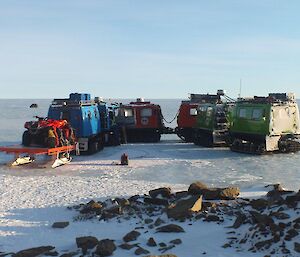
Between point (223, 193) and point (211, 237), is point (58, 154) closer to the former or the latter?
point (223, 193)

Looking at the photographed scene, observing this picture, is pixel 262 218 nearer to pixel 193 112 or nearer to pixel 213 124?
pixel 213 124

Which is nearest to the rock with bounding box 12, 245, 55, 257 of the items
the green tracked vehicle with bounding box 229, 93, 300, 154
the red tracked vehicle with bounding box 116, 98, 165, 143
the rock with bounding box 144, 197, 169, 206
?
the rock with bounding box 144, 197, 169, 206

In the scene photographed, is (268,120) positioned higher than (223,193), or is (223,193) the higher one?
(268,120)

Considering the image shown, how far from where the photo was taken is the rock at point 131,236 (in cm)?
858

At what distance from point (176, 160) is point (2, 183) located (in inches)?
288

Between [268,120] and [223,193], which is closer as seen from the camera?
[223,193]

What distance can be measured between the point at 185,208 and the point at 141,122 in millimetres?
16260

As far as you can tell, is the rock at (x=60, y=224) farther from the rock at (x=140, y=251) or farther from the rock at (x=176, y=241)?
the rock at (x=176, y=241)

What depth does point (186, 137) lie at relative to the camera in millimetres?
26031

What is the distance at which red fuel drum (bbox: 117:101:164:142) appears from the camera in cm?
2580

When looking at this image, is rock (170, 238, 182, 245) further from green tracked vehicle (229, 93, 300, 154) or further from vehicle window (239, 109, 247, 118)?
vehicle window (239, 109, 247, 118)

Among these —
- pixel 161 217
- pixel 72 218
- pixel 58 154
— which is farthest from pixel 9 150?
pixel 161 217

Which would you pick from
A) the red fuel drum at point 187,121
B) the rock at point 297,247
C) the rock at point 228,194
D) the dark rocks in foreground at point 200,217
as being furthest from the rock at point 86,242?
the red fuel drum at point 187,121

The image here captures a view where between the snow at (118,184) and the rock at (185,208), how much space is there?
0.43 meters
